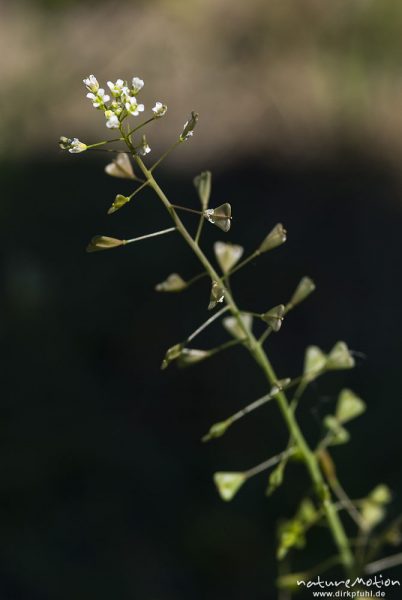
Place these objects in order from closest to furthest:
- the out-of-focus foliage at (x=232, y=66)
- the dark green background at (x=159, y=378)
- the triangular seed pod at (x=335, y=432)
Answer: the triangular seed pod at (x=335, y=432) → the dark green background at (x=159, y=378) → the out-of-focus foliage at (x=232, y=66)

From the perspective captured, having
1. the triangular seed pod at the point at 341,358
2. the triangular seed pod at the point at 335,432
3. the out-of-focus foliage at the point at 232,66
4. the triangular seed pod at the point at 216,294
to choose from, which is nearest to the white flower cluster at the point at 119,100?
the triangular seed pod at the point at 216,294

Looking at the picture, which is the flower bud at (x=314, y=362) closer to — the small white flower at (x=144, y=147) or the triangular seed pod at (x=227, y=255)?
the triangular seed pod at (x=227, y=255)

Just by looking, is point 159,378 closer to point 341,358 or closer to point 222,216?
point 341,358

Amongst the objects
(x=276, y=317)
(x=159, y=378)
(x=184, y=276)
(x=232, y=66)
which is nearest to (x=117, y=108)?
(x=276, y=317)

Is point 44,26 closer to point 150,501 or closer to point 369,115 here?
point 369,115

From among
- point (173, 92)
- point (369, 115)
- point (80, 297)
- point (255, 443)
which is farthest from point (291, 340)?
point (173, 92)

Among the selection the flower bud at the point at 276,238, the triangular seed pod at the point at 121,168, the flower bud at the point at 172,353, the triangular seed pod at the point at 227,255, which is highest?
the triangular seed pod at the point at 121,168

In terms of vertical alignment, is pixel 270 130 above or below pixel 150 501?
above
